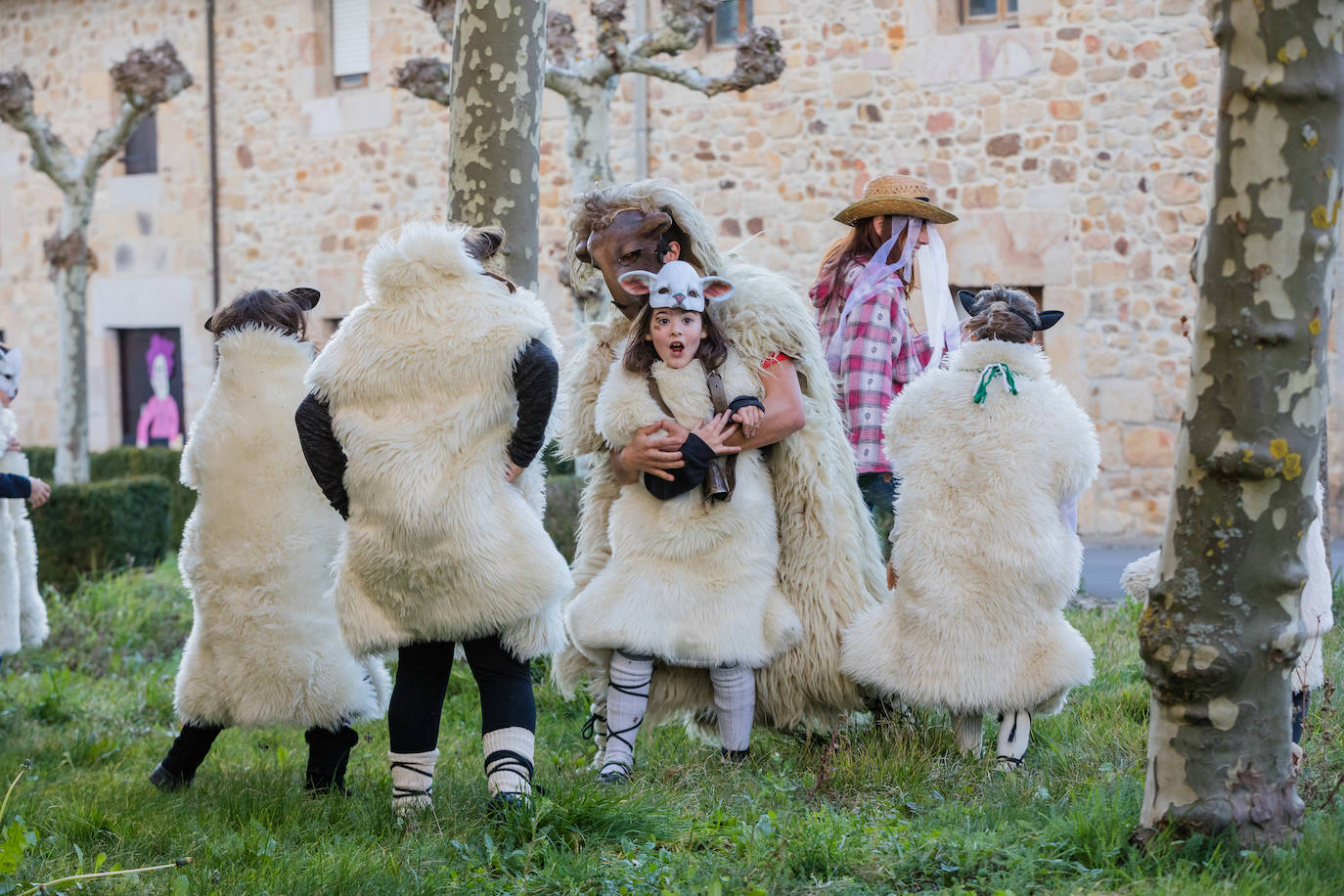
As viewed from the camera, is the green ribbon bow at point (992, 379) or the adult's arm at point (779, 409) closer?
the green ribbon bow at point (992, 379)

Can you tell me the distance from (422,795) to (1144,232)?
9.10m

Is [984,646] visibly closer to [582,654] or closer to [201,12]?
[582,654]

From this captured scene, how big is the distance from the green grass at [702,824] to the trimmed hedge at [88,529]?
469 centimetres

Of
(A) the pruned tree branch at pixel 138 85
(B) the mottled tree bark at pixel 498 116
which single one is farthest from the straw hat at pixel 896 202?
(A) the pruned tree branch at pixel 138 85

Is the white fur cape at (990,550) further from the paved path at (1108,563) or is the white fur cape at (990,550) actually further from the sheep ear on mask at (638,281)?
the paved path at (1108,563)

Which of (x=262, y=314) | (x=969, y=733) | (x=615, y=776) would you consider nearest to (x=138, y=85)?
(x=262, y=314)

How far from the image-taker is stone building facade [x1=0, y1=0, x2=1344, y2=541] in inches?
434

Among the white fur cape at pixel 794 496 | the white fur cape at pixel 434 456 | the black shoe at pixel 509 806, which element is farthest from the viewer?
the white fur cape at pixel 794 496

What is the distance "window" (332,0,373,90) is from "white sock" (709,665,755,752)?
11.8 meters

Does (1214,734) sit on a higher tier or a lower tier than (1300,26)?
lower

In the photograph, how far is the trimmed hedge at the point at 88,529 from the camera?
9516 mm

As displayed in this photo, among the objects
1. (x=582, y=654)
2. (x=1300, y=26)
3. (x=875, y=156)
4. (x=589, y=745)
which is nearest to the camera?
(x=1300, y=26)

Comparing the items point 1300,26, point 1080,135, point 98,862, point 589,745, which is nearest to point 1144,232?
point 1080,135

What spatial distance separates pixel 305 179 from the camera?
48.1ft
